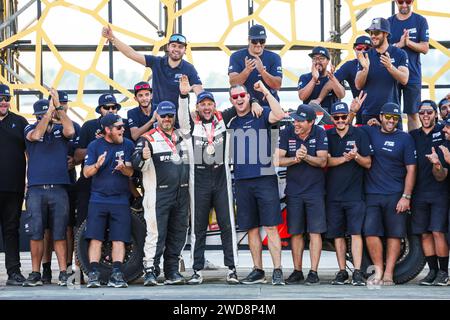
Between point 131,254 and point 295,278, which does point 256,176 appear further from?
point 131,254

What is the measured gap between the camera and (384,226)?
12773 millimetres

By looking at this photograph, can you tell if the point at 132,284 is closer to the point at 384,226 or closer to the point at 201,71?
the point at 384,226

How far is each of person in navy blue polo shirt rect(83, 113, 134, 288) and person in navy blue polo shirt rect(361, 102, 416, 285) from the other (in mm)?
2590

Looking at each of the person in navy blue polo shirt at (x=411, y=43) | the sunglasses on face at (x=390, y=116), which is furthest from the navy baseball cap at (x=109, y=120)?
the person in navy blue polo shirt at (x=411, y=43)

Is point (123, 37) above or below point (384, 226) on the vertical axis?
above

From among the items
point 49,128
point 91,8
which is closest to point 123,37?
point 91,8

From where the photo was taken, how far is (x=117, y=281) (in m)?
12.4

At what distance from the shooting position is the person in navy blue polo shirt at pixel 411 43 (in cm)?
1394

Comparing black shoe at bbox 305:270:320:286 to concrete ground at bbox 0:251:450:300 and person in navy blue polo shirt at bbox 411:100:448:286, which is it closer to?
concrete ground at bbox 0:251:450:300

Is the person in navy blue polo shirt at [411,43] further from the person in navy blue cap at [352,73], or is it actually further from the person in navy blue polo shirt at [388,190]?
the person in navy blue polo shirt at [388,190]

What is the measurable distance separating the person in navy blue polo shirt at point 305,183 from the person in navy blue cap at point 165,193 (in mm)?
1084

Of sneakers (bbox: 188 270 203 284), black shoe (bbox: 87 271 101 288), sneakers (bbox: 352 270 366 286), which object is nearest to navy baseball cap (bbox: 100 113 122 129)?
black shoe (bbox: 87 271 101 288)

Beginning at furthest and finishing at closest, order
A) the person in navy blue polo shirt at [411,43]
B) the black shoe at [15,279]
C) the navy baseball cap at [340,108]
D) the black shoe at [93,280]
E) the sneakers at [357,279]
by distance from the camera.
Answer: the person in navy blue polo shirt at [411,43] → the black shoe at [15,279] → the navy baseball cap at [340,108] → the sneakers at [357,279] → the black shoe at [93,280]

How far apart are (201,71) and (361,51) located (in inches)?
257
